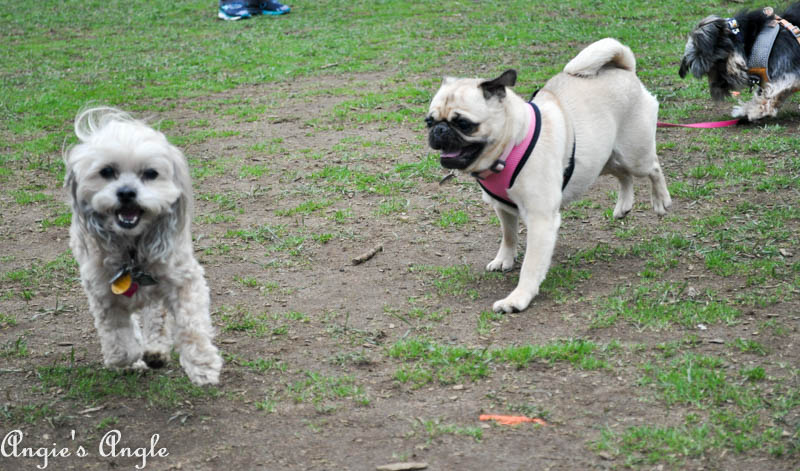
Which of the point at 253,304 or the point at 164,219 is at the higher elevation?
the point at 164,219

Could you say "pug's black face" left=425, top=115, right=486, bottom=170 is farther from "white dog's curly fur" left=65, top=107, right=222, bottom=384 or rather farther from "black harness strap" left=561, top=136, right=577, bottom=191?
"white dog's curly fur" left=65, top=107, right=222, bottom=384

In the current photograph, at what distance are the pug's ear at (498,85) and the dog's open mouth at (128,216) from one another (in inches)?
82.8

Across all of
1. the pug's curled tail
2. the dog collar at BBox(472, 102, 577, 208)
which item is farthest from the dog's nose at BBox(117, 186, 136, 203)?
the pug's curled tail

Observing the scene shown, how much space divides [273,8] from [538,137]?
14009mm

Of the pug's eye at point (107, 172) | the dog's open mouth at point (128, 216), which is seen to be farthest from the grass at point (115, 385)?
the pug's eye at point (107, 172)

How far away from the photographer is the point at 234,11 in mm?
17141

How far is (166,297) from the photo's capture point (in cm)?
413

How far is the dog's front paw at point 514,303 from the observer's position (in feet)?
15.6

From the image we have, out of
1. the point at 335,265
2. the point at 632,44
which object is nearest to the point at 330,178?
the point at 335,265

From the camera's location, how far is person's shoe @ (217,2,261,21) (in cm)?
Answer: 1708

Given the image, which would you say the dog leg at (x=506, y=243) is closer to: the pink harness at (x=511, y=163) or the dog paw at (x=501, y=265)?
the dog paw at (x=501, y=265)

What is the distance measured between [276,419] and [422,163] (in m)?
4.19

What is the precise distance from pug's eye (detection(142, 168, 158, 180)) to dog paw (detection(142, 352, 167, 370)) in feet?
3.40

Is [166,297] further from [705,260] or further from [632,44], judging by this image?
[632,44]
